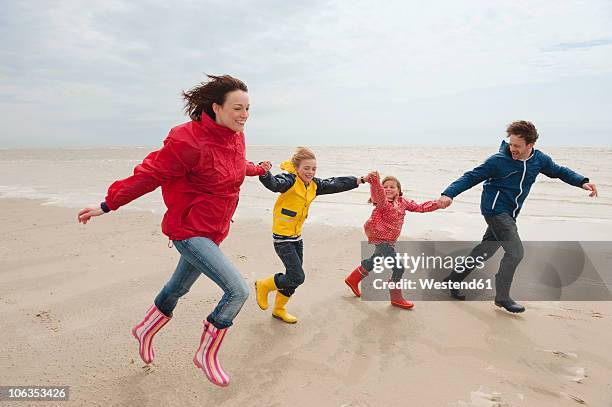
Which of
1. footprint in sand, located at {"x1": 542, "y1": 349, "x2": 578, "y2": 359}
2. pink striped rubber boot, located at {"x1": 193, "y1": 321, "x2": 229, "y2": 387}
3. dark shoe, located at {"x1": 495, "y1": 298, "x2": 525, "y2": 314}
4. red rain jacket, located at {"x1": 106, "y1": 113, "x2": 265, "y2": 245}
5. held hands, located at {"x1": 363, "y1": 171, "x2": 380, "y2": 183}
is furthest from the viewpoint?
dark shoe, located at {"x1": 495, "y1": 298, "x2": 525, "y2": 314}

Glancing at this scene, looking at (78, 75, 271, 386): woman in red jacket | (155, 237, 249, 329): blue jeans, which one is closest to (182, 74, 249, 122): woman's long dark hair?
(78, 75, 271, 386): woman in red jacket

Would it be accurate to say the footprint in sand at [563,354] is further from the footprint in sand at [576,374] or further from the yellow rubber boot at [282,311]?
the yellow rubber boot at [282,311]

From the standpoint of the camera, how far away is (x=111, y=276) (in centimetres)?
523

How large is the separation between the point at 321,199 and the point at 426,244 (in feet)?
16.1

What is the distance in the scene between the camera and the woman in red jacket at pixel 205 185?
2740mm

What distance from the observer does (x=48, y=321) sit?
402 cm

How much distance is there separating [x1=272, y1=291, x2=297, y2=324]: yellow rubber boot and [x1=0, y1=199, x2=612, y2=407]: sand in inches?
2.7

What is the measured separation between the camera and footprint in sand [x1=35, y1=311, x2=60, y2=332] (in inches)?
153

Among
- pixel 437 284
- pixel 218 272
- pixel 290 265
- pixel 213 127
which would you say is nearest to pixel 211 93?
pixel 213 127

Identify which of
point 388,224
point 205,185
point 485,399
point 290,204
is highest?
point 205,185

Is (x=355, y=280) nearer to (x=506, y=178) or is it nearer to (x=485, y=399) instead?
(x=506, y=178)

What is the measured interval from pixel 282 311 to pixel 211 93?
7.34 feet

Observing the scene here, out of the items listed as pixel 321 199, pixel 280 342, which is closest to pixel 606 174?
pixel 321 199

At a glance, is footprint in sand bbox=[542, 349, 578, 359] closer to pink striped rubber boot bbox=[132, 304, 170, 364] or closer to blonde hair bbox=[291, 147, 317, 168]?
blonde hair bbox=[291, 147, 317, 168]
